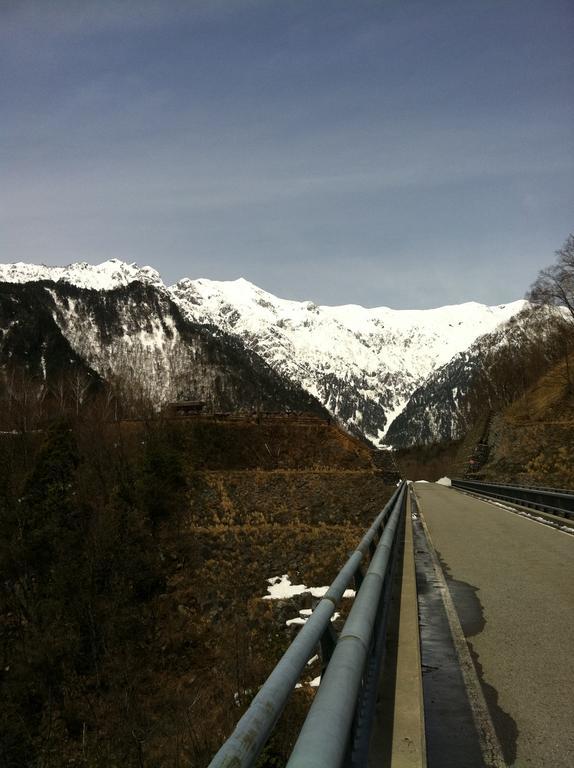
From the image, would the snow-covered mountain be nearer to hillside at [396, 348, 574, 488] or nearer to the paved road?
hillside at [396, 348, 574, 488]

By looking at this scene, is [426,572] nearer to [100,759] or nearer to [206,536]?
[100,759]

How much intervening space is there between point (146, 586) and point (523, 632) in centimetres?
2674

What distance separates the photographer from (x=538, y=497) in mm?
22750

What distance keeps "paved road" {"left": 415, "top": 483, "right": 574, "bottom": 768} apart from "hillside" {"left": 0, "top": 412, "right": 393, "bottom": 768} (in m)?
1.66

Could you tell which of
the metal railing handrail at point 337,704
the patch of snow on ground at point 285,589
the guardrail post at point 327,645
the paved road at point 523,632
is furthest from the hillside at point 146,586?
the paved road at point 523,632

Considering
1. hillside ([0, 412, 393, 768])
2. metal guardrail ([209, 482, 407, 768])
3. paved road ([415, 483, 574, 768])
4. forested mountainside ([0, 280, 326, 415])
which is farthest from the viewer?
forested mountainside ([0, 280, 326, 415])

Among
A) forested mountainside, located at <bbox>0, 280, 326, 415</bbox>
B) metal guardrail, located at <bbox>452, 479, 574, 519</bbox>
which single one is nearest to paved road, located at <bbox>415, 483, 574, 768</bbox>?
metal guardrail, located at <bbox>452, 479, 574, 519</bbox>

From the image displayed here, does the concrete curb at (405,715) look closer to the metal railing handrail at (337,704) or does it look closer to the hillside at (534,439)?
the metal railing handrail at (337,704)

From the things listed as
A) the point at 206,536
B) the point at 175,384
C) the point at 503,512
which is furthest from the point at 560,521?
the point at 175,384

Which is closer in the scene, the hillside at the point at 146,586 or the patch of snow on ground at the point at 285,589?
the hillside at the point at 146,586

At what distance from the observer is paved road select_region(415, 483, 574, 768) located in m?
3.83

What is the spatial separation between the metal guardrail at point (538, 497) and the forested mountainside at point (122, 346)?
102 meters

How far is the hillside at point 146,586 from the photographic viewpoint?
1689 cm

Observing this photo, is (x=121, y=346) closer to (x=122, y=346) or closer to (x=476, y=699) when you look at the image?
(x=122, y=346)
